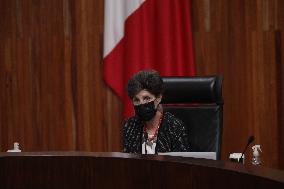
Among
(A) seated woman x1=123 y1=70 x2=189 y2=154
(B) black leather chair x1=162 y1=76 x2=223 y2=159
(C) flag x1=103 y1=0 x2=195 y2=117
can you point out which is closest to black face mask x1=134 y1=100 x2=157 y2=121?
(A) seated woman x1=123 y1=70 x2=189 y2=154

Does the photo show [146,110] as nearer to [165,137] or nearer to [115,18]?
[165,137]

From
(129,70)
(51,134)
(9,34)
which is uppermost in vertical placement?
(9,34)

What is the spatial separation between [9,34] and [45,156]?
109 inches

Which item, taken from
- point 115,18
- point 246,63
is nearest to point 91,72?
point 115,18

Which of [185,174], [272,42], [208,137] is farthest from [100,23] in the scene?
[185,174]

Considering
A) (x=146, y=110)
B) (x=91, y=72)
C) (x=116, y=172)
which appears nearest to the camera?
(x=116, y=172)

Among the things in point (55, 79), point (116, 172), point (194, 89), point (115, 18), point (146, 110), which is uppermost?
point (115, 18)

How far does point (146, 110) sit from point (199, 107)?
0.31 metres

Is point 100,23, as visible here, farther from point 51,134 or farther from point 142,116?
point 142,116

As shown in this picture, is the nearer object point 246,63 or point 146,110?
point 146,110

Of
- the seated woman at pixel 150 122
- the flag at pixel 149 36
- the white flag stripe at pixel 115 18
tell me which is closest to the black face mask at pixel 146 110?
the seated woman at pixel 150 122

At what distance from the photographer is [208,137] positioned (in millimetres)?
3105

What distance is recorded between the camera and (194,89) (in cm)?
310

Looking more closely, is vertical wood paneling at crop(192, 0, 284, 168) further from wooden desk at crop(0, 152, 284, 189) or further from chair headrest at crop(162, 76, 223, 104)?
wooden desk at crop(0, 152, 284, 189)
